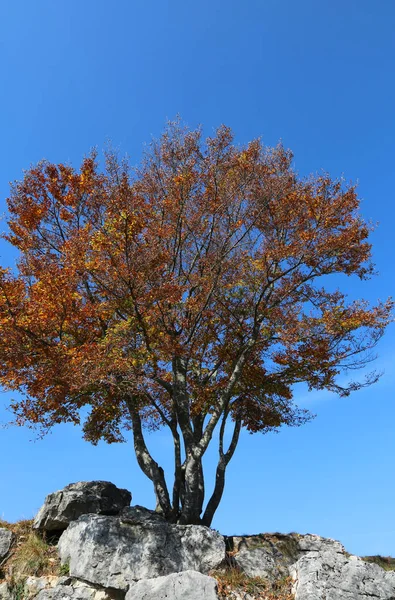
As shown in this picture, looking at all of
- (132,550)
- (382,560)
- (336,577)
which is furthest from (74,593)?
(382,560)

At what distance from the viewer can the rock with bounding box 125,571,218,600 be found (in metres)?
11.0

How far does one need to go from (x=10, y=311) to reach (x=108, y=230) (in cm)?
444

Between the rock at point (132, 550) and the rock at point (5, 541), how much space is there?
7.69 ft

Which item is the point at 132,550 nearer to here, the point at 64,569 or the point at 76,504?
the point at 64,569

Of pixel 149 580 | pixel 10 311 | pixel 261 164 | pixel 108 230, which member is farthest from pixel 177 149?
pixel 149 580

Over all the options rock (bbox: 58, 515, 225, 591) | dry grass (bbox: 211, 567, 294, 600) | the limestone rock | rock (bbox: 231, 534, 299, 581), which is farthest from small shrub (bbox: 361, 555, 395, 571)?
the limestone rock

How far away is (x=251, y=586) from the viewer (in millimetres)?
12320

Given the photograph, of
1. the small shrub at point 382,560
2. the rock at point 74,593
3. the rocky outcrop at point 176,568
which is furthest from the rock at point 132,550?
the small shrub at point 382,560

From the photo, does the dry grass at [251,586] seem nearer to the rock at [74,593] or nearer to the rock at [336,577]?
the rock at [336,577]

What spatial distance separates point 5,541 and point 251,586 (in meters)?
8.20

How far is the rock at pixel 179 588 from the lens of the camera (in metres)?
11.0

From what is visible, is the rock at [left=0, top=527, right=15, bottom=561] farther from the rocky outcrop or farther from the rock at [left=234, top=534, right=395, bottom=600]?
the rock at [left=234, top=534, right=395, bottom=600]

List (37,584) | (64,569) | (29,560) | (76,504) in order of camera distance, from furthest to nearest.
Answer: (76,504) < (29,560) < (64,569) < (37,584)

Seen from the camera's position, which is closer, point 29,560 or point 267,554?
point 29,560
